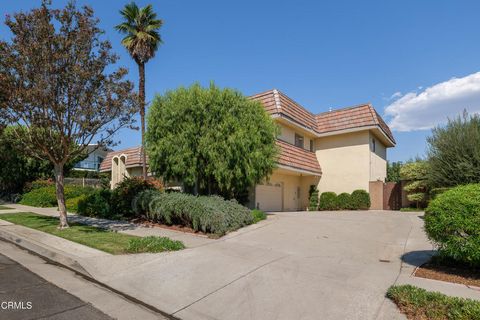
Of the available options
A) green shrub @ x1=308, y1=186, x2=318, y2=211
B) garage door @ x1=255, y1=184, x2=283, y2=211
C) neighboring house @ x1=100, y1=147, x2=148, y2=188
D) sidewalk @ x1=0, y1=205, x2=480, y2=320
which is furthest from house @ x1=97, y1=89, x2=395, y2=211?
neighboring house @ x1=100, y1=147, x2=148, y2=188

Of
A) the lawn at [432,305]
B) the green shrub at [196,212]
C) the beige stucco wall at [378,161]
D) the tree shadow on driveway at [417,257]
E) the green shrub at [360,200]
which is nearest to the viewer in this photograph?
the lawn at [432,305]

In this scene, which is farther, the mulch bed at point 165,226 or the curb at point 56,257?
the mulch bed at point 165,226

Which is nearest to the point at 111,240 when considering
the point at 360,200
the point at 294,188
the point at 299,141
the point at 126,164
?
the point at 299,141

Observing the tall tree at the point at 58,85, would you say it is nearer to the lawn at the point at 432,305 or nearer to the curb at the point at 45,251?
the curb at the point at 45,251

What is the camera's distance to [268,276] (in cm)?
628

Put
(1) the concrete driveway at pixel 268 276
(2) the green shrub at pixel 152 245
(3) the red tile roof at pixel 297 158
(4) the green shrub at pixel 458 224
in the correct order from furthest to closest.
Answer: (3) the red tile roof at pixel 297 158
(2) the green shrub at pixel 152 245
(4) the green shrub at pixel 458 224
(1) the concrete driveway at pixel 268 276

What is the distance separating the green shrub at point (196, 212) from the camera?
10.4 metres

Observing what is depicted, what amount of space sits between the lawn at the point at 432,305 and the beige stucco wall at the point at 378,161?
59.4ft

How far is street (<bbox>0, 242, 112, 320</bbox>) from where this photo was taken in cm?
459

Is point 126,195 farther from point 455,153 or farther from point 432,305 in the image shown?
point 455,153

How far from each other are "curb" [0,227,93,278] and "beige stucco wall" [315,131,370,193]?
18100 mm

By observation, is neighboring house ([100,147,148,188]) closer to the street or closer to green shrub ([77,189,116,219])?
green shrub ([77,189,116,219])

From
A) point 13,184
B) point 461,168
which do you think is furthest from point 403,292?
point 13,184

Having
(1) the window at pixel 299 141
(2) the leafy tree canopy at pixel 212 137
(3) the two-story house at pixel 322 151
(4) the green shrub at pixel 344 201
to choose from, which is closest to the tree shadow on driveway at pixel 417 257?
(2) the leafy tree canopy at pixel 212 137
